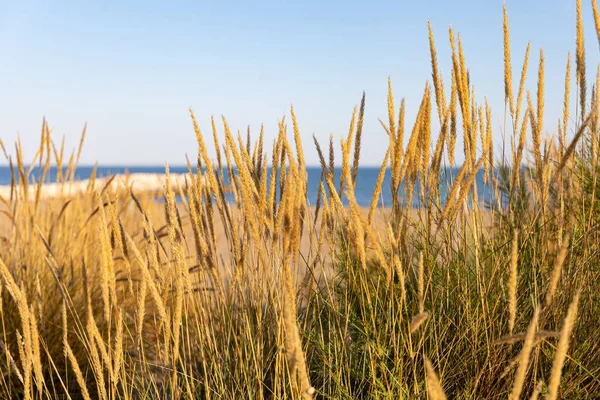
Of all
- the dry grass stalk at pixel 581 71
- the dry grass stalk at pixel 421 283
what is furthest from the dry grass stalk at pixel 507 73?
the dry grass stalk at pixel 421 283

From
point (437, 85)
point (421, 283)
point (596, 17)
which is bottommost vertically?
point (421, 283)

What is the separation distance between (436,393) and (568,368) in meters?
1.05

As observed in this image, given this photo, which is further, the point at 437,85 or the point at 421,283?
the point at 437,85

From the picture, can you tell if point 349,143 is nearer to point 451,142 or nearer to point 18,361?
point 451,142

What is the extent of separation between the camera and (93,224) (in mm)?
3449

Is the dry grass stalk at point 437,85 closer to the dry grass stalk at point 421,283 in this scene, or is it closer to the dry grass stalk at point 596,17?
the dry grass stalk at point 596,17

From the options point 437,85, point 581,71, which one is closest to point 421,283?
point 437,85

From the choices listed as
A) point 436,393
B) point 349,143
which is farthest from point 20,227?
point 436,393

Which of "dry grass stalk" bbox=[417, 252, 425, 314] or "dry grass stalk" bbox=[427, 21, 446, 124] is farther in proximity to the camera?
"dry grass stalk" bbox=[427, 21, 446, 124]

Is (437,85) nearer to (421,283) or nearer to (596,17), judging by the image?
(596,17)

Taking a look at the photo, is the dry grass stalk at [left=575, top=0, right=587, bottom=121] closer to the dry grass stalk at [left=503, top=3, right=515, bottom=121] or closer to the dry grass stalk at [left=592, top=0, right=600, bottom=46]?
the dry grass stalk at [left=592, top=0, right=600, bottom=46]

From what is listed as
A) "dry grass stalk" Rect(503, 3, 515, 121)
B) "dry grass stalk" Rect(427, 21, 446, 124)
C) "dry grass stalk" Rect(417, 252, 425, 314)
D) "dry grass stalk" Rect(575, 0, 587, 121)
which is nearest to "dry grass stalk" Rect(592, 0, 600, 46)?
"dry grass stalk" Rect(575, 0, 587, 121)

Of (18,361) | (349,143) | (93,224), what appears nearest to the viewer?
(349,143)

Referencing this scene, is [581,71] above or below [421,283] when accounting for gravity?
above
